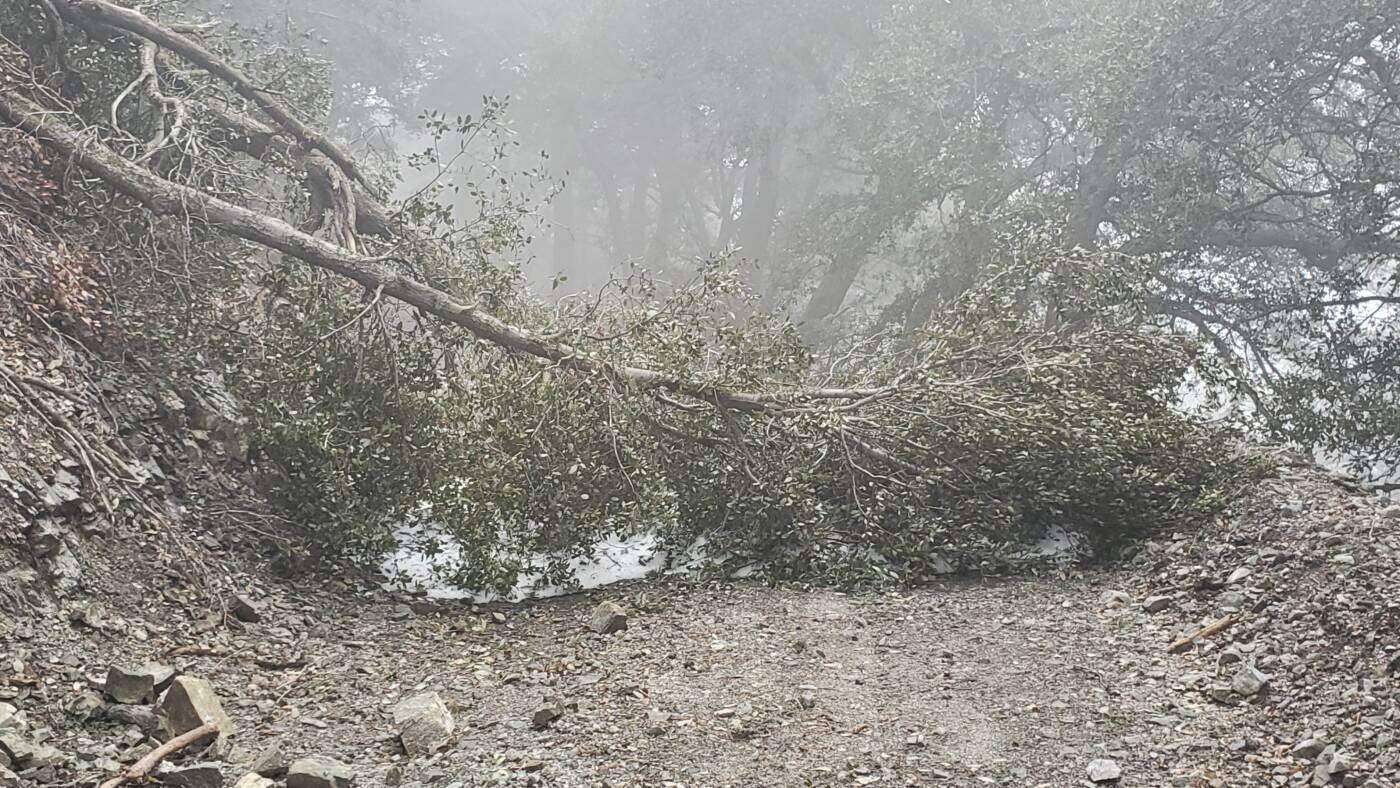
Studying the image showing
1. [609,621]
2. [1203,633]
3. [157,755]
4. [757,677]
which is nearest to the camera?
[157,755]

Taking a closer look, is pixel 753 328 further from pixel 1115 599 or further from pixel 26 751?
pixel 26 751

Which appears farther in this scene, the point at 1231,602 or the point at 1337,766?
the point at 1231,602

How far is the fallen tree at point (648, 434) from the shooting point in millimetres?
6406

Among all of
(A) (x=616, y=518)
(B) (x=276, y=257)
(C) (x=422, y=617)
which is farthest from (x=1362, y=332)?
(B) (x=276, y=257)

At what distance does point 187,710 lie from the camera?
150 inches

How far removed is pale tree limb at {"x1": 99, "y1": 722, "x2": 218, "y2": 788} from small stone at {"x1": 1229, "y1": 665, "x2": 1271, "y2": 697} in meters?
4.03

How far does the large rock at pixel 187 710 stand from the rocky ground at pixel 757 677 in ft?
0.04

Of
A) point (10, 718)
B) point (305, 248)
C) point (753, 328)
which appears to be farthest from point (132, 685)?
point (753, 328)

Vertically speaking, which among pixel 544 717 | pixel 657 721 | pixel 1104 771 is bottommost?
pixel 1104 771

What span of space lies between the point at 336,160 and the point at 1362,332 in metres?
10.2

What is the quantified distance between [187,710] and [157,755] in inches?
12.2

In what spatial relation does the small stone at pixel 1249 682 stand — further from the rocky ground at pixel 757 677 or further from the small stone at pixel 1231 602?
the small stone at pixel 1231 602

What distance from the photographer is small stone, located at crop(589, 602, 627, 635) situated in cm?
554

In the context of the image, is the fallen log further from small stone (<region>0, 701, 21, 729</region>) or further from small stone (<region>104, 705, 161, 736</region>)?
small stone (<region>0, 701, 21, 729</region>)
